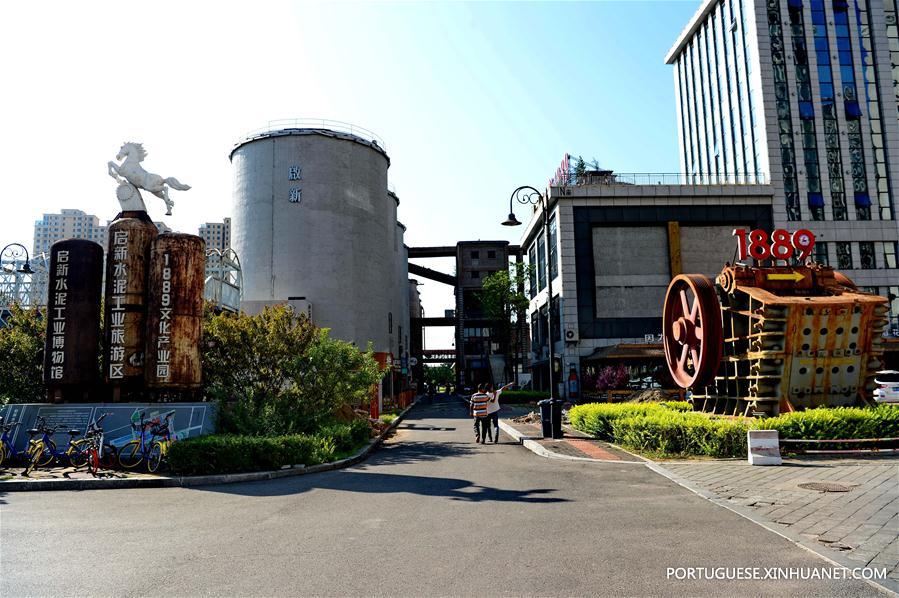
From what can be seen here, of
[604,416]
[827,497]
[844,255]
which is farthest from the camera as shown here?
[844,255]

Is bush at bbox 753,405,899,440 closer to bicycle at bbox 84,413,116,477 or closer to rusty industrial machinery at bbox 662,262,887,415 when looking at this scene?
rusty industrial machinery at bbox 662,262,887,415

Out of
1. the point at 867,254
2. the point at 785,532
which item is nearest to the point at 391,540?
the point at 785,532

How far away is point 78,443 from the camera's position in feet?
46.6

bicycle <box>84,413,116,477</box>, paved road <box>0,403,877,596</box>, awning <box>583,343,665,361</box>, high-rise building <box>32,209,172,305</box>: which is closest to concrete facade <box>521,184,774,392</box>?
awning <box>583,343,665,361</box>

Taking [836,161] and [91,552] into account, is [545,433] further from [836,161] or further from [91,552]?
[836,161]

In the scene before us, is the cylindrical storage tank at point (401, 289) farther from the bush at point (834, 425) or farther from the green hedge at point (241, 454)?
the bush at point (834, 425)

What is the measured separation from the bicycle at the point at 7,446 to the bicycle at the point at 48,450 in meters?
0.57

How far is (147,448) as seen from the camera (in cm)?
1379

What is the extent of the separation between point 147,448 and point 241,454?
89.6 inches

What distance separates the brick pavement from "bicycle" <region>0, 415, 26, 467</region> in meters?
14.7

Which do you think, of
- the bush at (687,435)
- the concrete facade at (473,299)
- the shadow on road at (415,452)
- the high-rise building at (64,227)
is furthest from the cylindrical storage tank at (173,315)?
the concrete facade at (473,299)

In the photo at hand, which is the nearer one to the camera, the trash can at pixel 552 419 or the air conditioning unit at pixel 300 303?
the trash can at pixel 552 419

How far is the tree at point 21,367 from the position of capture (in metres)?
18.5

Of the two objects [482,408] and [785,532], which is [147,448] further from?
[785,532]
